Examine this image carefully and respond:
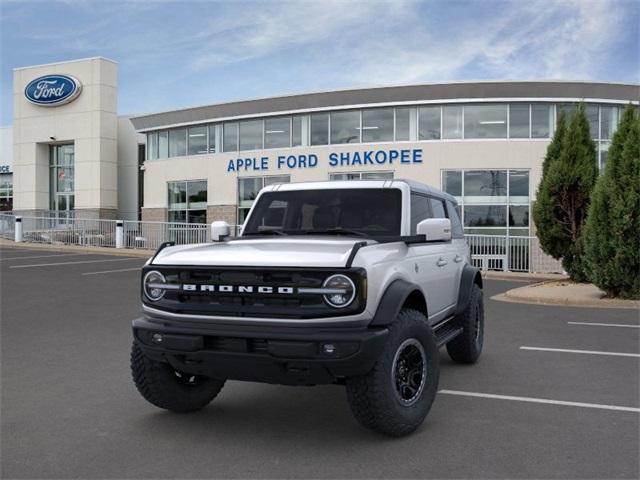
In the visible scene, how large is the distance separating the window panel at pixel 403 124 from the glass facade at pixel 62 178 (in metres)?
19.9

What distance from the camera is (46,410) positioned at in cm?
500

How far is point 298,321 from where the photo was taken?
3.98 meters

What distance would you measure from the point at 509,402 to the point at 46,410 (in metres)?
3.70

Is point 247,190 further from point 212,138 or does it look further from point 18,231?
point 18,231

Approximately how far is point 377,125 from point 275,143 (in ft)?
15.9

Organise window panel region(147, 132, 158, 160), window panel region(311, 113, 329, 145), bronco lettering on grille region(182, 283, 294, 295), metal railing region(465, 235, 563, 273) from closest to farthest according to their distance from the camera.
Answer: bronco lettering on grille region(182, 283, 294, 295), metal railing region(465, 235, 563, 273), window panel region(311, 113, 329, 145), window panel region(147, 132, 158, 160)

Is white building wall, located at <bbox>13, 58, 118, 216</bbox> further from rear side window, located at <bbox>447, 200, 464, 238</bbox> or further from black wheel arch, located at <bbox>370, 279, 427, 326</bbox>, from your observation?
black wheel arch, located at <bbox>370, 279, 427, 326</bbox>

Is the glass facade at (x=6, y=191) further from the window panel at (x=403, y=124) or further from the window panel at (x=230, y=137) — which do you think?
the window panel at (x=403, y=124)

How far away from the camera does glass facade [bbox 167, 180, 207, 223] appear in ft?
99.7

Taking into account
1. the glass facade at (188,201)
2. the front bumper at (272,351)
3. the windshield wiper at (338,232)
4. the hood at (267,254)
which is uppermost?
the glass facade at (188,201)

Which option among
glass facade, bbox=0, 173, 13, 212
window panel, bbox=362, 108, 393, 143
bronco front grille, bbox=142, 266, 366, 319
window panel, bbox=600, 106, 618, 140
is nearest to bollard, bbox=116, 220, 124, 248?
window panel, bbox=362, 108, 393, 143

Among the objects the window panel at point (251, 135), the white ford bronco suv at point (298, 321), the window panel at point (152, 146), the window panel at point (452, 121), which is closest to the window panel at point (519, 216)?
the window panel at point (452, 121)

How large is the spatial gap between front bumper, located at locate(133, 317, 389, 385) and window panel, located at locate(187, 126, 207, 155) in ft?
88.9

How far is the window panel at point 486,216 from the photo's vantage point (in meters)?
24.5
